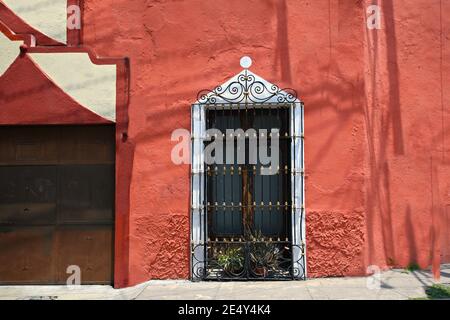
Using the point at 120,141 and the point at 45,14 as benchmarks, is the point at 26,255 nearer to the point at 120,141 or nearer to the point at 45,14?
the point at 120,141

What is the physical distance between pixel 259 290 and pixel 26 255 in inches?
126

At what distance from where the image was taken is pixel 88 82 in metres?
6.49

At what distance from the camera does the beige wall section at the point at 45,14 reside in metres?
6.69

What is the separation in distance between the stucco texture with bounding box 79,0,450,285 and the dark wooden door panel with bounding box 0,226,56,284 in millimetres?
1171

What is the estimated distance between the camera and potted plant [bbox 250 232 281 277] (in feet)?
20.6

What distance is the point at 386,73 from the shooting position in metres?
6.89

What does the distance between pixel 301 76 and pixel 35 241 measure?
13.8ft

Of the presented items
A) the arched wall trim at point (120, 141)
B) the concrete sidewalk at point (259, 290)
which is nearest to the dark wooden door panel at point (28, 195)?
the arched wall trim at point (120, 141)

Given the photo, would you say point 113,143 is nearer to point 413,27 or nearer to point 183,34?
point 183,34

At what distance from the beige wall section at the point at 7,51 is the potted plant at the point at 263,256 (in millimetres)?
4051

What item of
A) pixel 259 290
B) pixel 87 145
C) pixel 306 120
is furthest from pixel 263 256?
pixel 87 145

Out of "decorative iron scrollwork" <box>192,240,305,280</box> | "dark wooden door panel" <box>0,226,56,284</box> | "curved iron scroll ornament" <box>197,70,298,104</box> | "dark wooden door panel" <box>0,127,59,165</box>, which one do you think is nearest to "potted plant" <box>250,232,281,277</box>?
"decorative iron scrollwork" <box>192,240,305,280</box>

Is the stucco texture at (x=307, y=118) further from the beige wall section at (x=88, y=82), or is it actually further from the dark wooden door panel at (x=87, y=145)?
the dark wooden door panel at (x=87, y=145)

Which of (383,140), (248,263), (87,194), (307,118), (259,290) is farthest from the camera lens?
(383,140)
